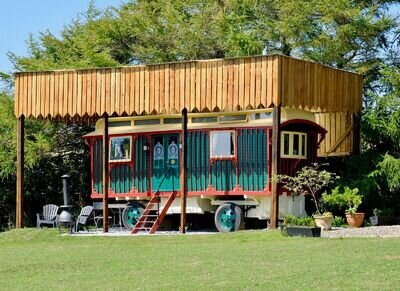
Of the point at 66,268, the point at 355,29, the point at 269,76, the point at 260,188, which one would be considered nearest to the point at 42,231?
the point at 260,188

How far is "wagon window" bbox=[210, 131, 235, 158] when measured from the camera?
1044 inches

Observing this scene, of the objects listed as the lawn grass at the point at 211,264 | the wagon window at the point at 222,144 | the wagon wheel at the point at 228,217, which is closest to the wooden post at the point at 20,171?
the lawn grass at the point at 211,264

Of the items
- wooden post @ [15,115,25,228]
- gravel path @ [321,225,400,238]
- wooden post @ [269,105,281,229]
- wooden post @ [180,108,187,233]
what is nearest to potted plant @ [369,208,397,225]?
gravel path @ [321,225,400,238]

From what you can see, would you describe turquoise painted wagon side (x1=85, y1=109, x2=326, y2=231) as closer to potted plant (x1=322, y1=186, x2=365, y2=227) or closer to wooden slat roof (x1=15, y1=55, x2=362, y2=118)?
wooden slat roof (x1=15, y1=55, x2=362, y2=118)

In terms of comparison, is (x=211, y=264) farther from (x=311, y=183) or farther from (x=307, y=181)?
(x=311, y=183)

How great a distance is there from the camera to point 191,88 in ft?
82.4

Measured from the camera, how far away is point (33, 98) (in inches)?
1083

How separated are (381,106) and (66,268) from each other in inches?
518

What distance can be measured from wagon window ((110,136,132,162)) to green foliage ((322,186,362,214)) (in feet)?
21.9

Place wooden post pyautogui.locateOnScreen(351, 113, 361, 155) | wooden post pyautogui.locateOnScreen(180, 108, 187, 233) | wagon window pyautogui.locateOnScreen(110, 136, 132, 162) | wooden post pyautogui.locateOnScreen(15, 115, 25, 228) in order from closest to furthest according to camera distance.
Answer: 1. wooden post pyautogui.locateOnScreen(180, 108, 187, 233)
2. wooden post pyautogui.locateOnScreen(15, 115, 25, 228)
3. wooden post pyautogui.locateOnScreen(351, 113, 361, 155)
4. wagon window pyautogui.locateOnScreen(110, 136, 132, 162)

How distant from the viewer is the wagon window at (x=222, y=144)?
87.0ft

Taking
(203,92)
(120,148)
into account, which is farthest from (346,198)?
(120,148)

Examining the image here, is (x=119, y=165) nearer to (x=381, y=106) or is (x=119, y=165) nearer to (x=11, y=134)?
(x=11, y=134)

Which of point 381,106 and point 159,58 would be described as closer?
point 381,106
